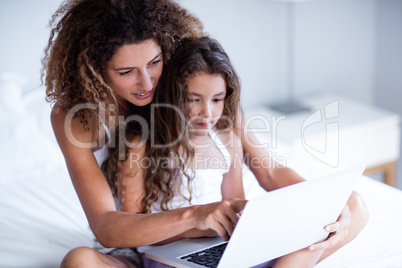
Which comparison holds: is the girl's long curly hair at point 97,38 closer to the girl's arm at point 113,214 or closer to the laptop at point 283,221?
the girl's arm at point 113,214

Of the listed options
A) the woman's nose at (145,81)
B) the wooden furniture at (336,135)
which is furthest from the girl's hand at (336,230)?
the wooden furniture at (336,135)

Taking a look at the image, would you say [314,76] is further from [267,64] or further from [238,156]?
[238,156]

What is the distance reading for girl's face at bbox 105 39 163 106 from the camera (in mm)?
1368

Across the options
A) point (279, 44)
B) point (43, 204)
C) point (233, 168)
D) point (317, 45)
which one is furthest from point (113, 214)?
point (317, 45)

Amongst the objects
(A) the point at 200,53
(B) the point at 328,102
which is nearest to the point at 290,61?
(B) the point at 328,102

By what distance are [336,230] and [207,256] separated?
0.31 m

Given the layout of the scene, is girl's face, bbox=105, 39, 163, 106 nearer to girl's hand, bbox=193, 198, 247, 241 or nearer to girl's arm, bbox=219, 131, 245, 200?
girl's arm, bbox=219, 131, 245, 200

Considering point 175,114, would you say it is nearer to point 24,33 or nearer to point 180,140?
point 180,140

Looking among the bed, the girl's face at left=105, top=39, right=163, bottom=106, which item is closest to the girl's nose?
the girl's face at left=105, top=39, right=163, bottom=106

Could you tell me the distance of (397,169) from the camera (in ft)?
9.00

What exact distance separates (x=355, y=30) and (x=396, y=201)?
1416 millimetres

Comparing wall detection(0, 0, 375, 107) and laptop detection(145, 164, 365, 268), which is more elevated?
wall detection(0, 0, 375, 107)

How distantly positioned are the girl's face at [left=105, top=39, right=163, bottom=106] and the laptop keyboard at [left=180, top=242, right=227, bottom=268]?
410 millimetres

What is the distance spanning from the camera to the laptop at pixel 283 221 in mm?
1001
